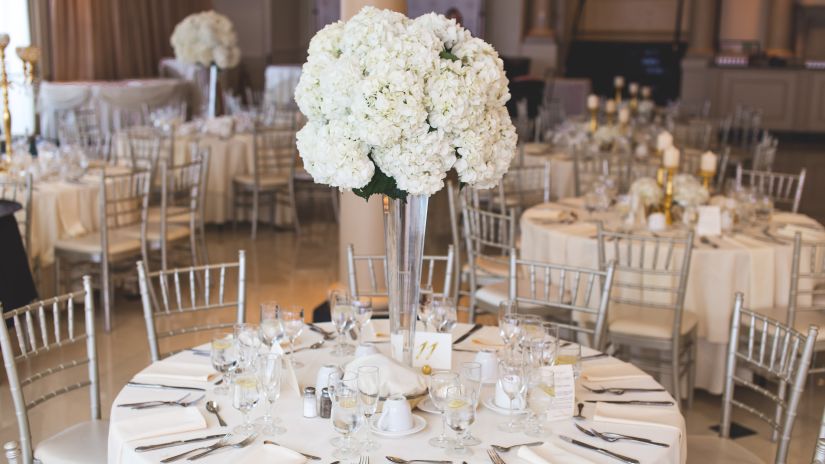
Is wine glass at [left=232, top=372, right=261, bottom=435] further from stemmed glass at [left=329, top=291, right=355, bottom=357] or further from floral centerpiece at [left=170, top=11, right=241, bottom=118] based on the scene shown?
floral centerpiece at [left=170, top=11, right=241, bottom=118]

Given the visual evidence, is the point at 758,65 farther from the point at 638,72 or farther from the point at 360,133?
Result: the point at 360,133

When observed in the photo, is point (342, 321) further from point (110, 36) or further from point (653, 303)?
point (110, 36)

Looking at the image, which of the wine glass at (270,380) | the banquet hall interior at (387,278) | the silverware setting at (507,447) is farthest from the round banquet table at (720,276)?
the wine glass at (270,380)

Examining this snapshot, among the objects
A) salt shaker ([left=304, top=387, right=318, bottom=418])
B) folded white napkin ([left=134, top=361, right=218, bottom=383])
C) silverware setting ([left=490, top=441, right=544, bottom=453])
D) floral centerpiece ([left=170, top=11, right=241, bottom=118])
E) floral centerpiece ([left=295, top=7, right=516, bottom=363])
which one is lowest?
silverware setting ([left=490, top=441, right=544, bottom=453])

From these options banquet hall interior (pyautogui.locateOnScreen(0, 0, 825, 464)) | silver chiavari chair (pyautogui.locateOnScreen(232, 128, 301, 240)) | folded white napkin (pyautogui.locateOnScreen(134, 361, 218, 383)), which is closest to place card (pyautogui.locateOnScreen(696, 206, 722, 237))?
banquet hall interior (pyautogui.locateOnScreen(0, 0, 825, 464))

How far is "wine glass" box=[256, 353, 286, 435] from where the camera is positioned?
2.27 m

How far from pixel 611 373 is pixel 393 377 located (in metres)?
0.77

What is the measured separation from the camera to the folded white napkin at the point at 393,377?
2.36 metres

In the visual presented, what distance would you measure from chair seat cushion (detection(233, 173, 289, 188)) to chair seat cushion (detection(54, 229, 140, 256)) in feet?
7.86

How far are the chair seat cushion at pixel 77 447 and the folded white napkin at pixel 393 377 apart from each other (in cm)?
91

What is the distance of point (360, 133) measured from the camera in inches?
88.0

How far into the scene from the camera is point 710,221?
4656 mm

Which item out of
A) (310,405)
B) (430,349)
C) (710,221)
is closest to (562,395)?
(430,349)

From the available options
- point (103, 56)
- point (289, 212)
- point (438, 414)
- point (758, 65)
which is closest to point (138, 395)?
point (438, 414)
